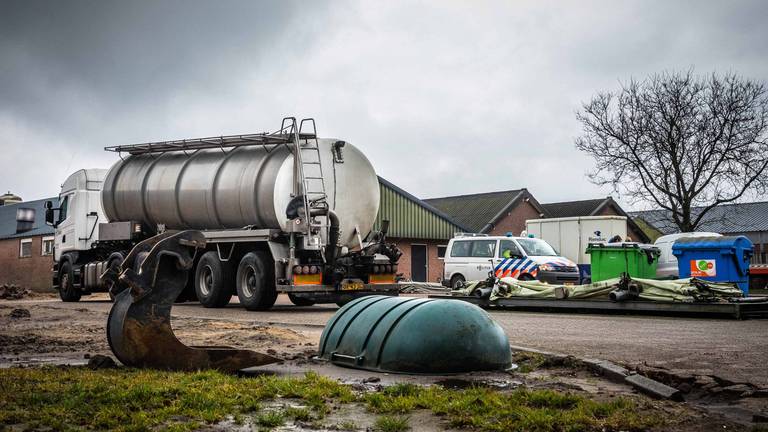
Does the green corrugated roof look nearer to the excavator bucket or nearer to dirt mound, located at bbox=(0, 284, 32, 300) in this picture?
dirt mound, located at bbox=(0, 284, 32, 300)

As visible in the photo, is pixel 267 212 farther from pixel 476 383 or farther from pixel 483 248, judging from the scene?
pixel 476 383

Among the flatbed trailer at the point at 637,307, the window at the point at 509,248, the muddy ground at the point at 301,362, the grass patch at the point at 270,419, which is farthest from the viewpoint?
the window at the point at 509,248

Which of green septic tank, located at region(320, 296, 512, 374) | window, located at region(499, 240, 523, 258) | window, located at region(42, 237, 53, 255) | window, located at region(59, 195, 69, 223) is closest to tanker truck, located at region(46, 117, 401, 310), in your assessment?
window, located at region(59, 195, 69, 223)

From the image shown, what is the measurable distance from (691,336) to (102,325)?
31.9 feet

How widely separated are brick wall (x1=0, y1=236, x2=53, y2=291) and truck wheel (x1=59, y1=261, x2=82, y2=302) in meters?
20.6

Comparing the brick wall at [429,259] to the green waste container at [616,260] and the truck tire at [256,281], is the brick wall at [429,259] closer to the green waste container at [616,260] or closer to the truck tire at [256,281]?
the green waste container at [616,260]

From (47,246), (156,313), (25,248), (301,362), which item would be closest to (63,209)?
(301,362)

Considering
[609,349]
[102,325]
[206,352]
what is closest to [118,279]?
[206,352]

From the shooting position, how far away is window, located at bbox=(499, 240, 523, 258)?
76.9 ft

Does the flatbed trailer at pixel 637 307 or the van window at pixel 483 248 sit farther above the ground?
the van window at pixel 483 248

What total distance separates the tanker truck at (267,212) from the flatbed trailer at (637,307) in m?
2.84

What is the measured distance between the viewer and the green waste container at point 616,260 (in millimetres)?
19656

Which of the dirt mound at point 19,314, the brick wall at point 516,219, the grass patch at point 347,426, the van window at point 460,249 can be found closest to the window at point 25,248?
the brick wall at point 516,219

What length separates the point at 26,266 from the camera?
47.2m
